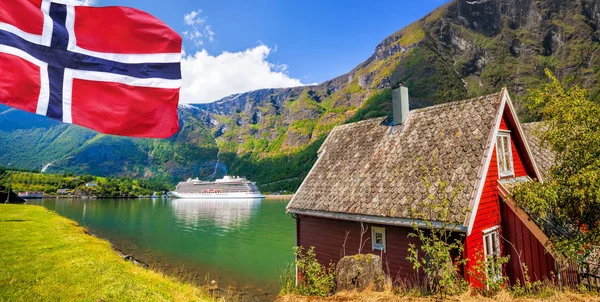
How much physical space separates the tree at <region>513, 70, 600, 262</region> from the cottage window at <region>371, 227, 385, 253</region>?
14.1 feet

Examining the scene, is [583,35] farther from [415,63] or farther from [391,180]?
[391,180]

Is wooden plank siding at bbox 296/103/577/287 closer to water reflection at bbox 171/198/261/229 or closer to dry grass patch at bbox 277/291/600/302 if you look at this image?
dry grass patch at bbox 277/291/600/302

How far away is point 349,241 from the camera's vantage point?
36.4 ft

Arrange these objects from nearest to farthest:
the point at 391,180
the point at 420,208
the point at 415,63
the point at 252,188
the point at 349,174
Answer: the point at 420,208 → the point at 391,180 → the point at 349,174 → the point at 252,188 → the point at 415,63

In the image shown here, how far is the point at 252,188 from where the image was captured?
12481 centimetres

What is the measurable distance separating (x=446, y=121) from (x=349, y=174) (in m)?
4.29

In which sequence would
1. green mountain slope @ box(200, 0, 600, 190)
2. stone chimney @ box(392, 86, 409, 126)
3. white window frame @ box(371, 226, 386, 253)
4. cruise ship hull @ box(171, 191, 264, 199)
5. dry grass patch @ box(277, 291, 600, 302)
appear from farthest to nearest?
green mountain slope @ box(200, 0, 600, 190)
cruise ship hull @ box(171, 191, 264, 199)
stone chimney @ box(392, 86, 409, 126)
white window frame @ box(371, 226, 386, 253)
dry grass patch @ box(277, 291, 600, 302)

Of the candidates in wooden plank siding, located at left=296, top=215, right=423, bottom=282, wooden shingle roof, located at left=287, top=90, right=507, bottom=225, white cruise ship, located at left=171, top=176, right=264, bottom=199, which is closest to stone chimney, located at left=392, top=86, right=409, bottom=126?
wooden shingle roof, located at left=287, top=90, right=507, bottom=225

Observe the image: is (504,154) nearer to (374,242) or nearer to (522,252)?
(522,252)

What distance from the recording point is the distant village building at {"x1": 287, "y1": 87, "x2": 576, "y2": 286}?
8977 millimetres

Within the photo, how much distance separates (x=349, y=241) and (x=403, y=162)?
142 inches

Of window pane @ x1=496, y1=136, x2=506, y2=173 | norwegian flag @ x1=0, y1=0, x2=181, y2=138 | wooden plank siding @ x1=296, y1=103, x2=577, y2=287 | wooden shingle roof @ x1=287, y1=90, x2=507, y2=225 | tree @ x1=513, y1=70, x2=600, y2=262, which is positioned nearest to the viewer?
norwegian flag @ x1=0, y1=0, x2=181, y2=138

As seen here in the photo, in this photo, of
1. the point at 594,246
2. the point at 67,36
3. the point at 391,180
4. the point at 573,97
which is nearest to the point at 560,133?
the point at 573,97

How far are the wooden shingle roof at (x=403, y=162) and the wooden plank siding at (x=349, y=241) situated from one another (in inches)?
25.4
